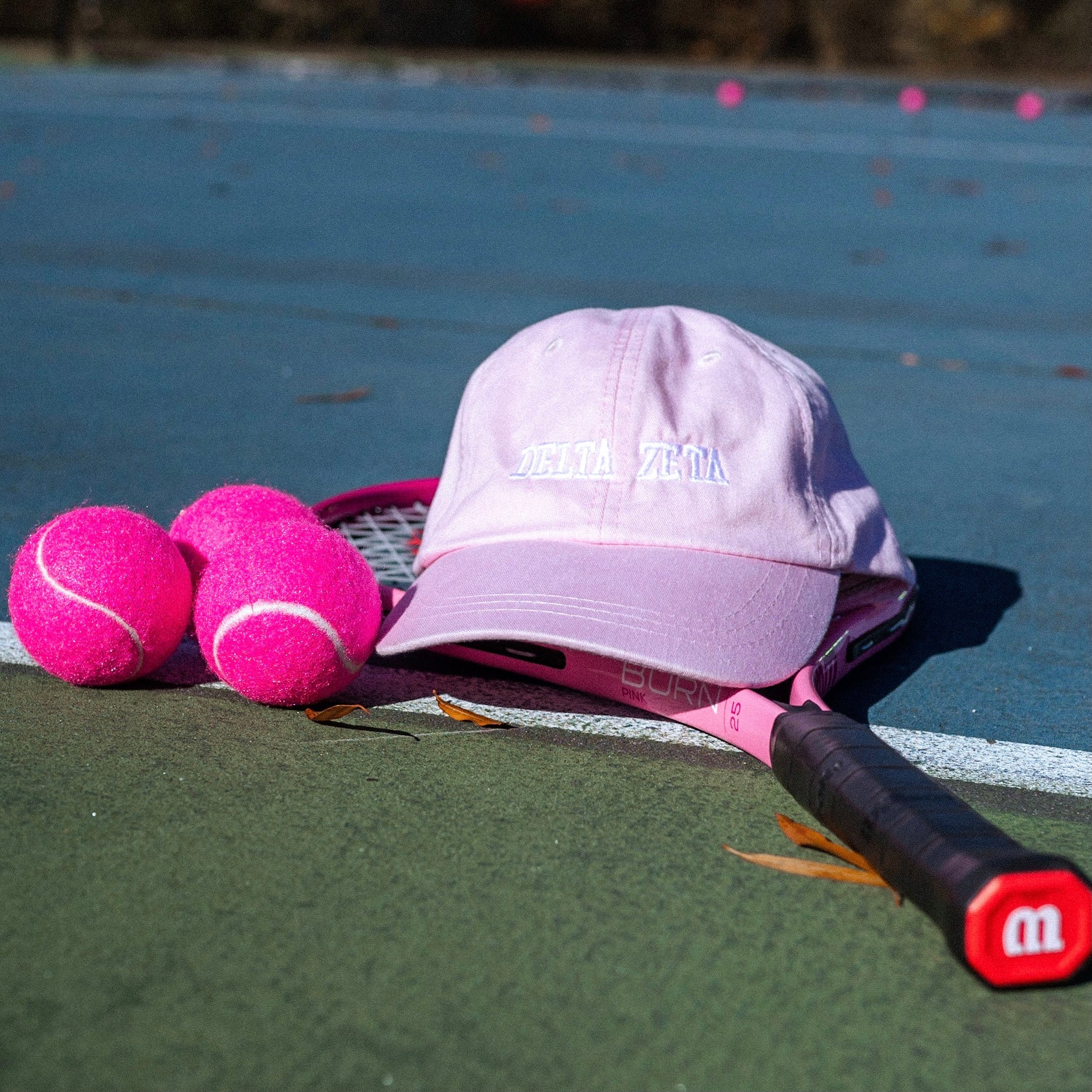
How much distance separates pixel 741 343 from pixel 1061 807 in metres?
1.00

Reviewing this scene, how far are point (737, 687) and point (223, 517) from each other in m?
1.06

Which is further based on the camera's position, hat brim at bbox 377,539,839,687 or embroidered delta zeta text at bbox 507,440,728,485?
embroidered delta zeta text at bbox 507,440,728,485

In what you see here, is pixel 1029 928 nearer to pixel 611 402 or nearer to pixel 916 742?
pixel 916 742

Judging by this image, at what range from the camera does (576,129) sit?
15805mm

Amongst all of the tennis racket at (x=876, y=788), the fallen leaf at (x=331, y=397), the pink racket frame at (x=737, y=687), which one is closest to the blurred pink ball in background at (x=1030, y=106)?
the fallen leaf at (x=331, y=397)

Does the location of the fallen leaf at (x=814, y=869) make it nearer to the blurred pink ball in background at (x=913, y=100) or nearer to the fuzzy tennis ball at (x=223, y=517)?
the fuzzy tennis ball at (x=223, y=517)

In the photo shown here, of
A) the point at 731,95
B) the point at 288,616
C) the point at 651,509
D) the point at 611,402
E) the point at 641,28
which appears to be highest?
the point at 641,28

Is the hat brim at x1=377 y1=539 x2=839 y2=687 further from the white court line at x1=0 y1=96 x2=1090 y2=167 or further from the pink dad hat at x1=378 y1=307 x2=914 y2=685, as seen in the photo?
the white court line at x1=0 y1=96 x2=1090 y2=167

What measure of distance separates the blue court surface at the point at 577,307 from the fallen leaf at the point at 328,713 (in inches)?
9.5

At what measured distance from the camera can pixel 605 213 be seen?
952cm

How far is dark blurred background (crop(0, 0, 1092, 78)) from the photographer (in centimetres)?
2625

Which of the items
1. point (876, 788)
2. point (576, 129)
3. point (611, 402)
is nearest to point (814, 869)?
Answer: point (876, 788)

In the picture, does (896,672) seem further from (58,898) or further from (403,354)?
(403,354)

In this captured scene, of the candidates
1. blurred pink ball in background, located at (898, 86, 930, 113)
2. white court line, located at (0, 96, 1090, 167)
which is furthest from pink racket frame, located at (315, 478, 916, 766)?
blurred pink ball in background, located at (898, 86, 930, 113)
